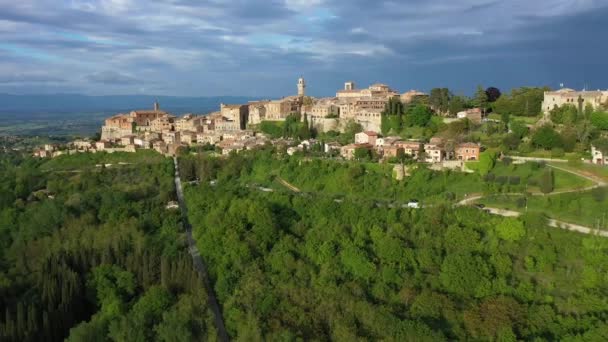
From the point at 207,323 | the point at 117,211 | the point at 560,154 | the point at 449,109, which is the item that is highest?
the point at 449,109

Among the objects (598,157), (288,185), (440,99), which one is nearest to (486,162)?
(598,157)

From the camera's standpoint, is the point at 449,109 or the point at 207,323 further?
the point at 449,109

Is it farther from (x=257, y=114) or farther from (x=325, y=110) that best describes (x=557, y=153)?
(x=257, y=114)

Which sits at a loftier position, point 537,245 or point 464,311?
point 537,245

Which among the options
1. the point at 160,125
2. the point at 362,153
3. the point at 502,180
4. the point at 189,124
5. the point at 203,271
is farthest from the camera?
the point at 160,125

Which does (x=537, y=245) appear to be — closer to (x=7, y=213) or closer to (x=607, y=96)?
(x=607, y=96)

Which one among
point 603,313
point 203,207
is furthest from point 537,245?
point 203,207

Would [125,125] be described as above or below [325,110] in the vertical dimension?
below
